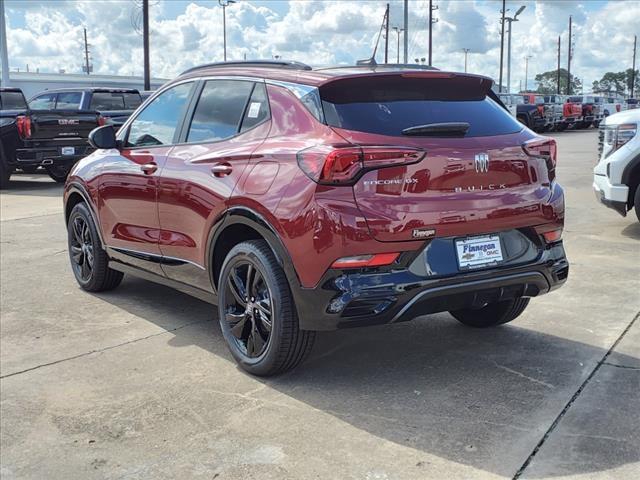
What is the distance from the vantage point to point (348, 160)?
A: 3.48 metres

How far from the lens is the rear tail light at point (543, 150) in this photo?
401 centimetres

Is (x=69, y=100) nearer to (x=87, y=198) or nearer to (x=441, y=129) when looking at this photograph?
(x=87, y=198)

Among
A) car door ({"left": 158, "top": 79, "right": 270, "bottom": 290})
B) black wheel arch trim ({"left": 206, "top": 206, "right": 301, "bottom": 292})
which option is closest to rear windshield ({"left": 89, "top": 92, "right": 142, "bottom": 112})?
car door ({"left": 158, "top": 79, "right": 270, "bottom": 290})

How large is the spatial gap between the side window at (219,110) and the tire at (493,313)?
1985 millimetres

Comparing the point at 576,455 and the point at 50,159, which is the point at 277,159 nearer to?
the point at 576,455

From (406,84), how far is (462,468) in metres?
2.01

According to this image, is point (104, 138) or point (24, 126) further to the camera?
point (24, 126)

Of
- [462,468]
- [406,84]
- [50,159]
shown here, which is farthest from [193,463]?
[50,159]

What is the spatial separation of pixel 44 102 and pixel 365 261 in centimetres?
1503

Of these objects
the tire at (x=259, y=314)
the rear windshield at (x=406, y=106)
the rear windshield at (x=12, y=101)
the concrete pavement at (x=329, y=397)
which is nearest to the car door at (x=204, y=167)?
the tire at (x=259, y=314)

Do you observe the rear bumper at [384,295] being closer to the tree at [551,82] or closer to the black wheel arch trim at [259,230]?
the black wheel arch trim at [259,230]

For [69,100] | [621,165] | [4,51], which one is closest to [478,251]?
[621,165]

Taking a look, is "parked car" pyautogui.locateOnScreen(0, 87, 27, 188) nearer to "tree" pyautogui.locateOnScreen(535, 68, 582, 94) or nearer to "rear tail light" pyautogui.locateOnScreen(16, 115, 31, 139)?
"rear tail light" pyautogui.locateOnScreen(16, 115, 31, 139)

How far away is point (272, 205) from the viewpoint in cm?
376
